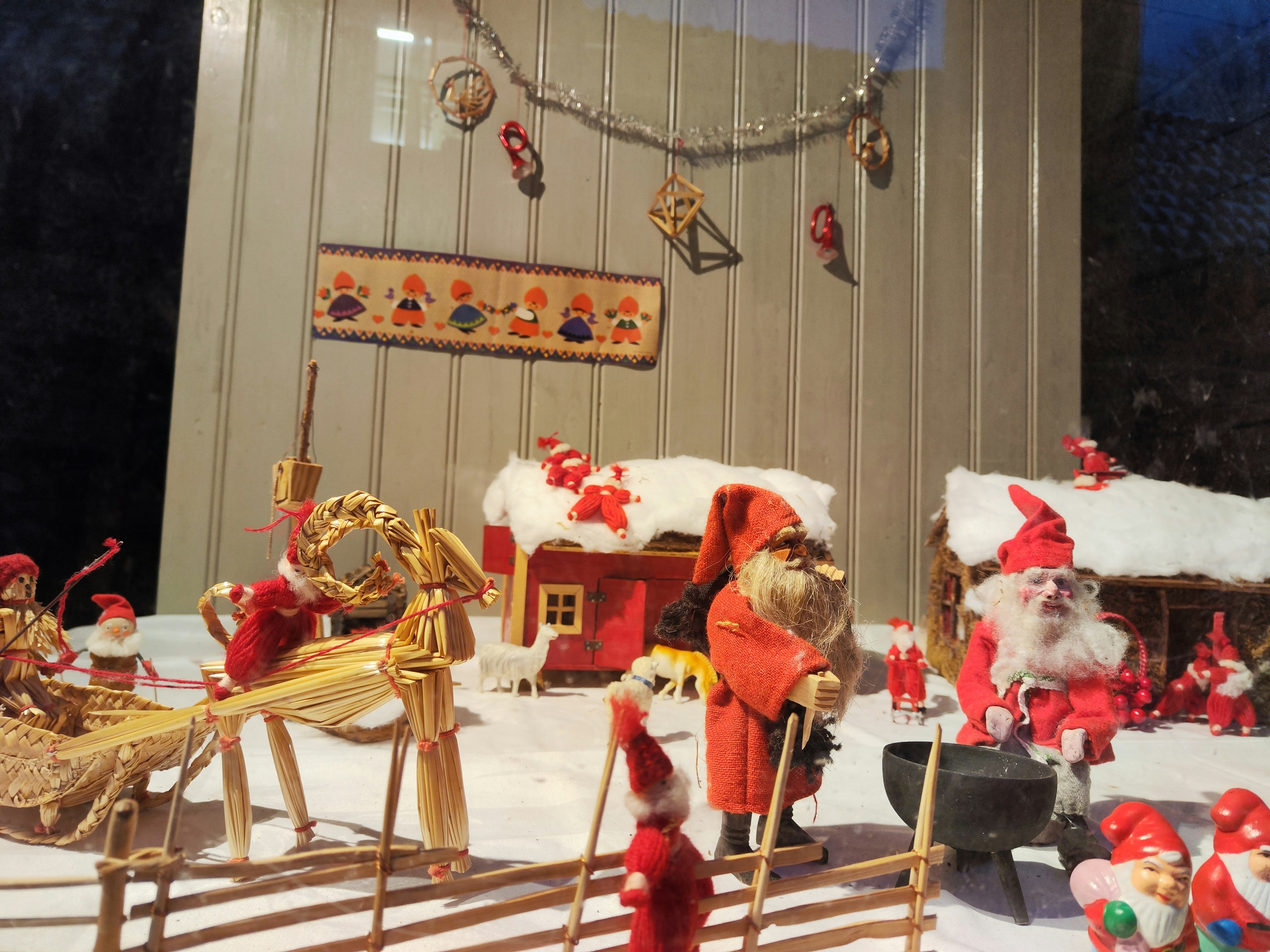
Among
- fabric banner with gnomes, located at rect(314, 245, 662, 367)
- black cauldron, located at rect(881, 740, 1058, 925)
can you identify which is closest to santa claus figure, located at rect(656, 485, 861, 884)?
black cauldron, located at rect(881, 740, 1058, 925)

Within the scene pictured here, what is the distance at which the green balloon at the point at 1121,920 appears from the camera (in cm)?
87

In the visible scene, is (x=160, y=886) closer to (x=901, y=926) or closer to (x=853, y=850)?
(x=901, y=926)

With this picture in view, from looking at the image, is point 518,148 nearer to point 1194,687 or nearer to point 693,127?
point 693,127

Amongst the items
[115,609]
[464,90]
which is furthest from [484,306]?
[115,609]

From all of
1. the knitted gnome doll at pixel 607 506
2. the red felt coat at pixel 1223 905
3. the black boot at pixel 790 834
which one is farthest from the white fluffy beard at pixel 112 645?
the red felt coat at pixel 1223 905

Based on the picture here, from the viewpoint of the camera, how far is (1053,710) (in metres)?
1.28

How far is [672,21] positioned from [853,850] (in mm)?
1587

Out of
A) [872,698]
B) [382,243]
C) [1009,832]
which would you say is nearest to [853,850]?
[1009,832]

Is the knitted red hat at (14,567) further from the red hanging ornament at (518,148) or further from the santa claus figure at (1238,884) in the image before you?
the red hanging ornament at (518,148)

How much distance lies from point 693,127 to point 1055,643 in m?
1.67

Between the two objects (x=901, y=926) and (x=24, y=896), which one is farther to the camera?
(x=901, y=926)

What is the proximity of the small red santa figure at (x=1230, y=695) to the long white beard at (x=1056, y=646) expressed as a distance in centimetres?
56

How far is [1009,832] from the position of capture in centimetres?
102

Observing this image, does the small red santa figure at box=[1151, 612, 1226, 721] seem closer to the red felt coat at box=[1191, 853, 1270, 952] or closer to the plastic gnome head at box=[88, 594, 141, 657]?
the red felt coat at box=[1191, 853, 1270, 952]
